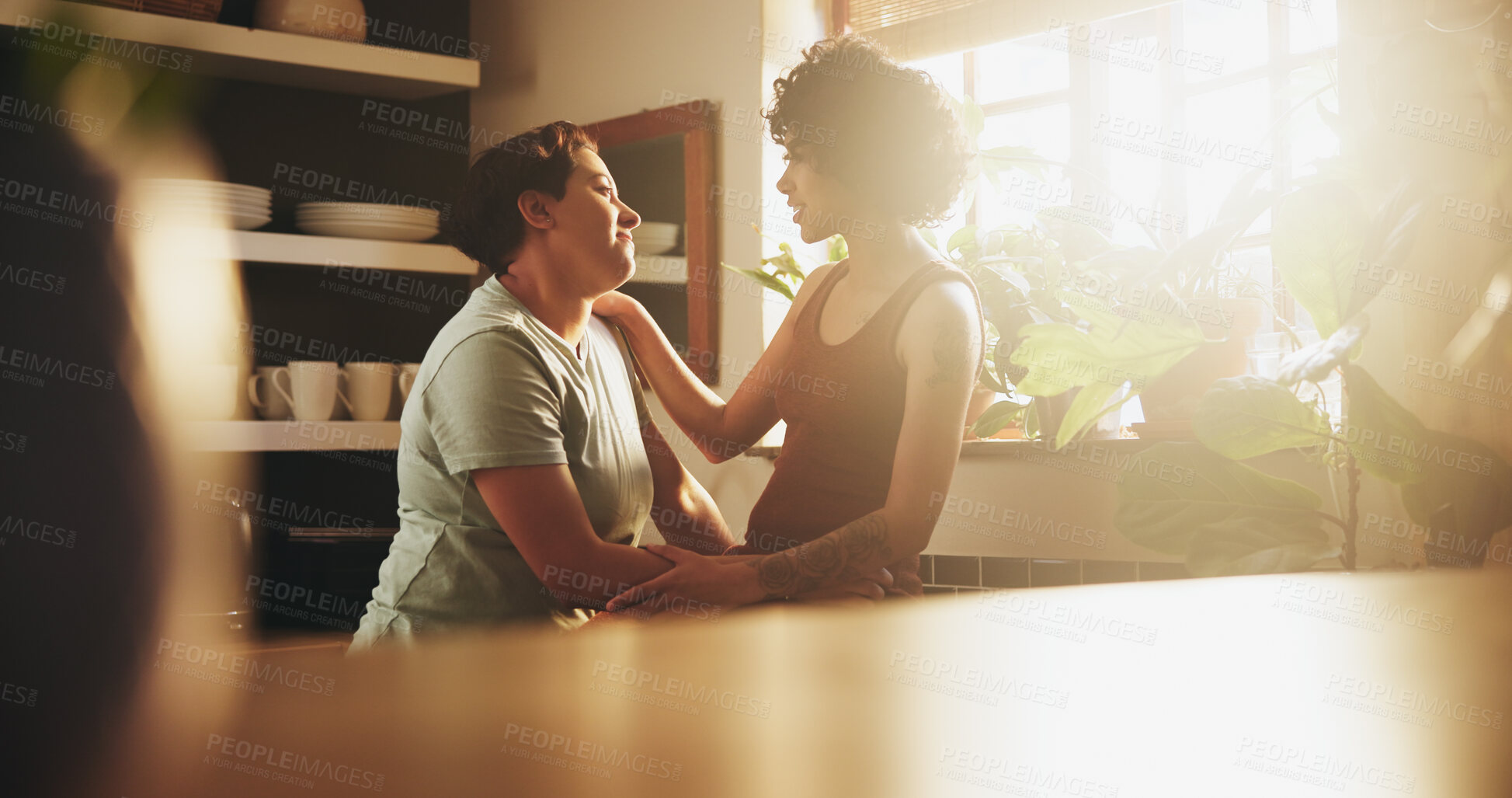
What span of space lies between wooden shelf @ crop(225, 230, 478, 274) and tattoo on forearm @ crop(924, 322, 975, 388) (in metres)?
1.68

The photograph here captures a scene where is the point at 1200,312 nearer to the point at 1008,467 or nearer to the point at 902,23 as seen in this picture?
the point at 1008,467

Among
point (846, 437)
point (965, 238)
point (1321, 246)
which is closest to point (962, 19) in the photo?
point (965, 238)

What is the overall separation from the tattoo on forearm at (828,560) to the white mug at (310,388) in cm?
153

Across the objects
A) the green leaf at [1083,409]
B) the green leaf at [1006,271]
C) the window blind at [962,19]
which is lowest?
the green leaf at [1083,409]

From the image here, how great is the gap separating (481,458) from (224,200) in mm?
1517

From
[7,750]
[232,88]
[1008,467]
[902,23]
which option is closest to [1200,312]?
[1008,467]

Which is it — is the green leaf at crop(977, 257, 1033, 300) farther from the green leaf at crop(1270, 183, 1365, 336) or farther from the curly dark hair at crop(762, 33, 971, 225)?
the green leaf at crop(1270, 183, 1365, 336)

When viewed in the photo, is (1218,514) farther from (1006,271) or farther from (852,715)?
(852,715)

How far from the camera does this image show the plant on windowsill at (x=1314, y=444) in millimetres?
943

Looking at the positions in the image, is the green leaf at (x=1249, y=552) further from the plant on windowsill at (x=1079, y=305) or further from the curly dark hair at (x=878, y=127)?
the curly dark hair at (x=878, y=127)

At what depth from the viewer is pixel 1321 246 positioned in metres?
1.04

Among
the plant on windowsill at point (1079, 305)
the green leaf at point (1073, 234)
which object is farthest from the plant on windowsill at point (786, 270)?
the green leaf at point (1073, 234)

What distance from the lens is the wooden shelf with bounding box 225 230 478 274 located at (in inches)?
99.3

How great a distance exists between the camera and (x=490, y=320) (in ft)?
4.48
